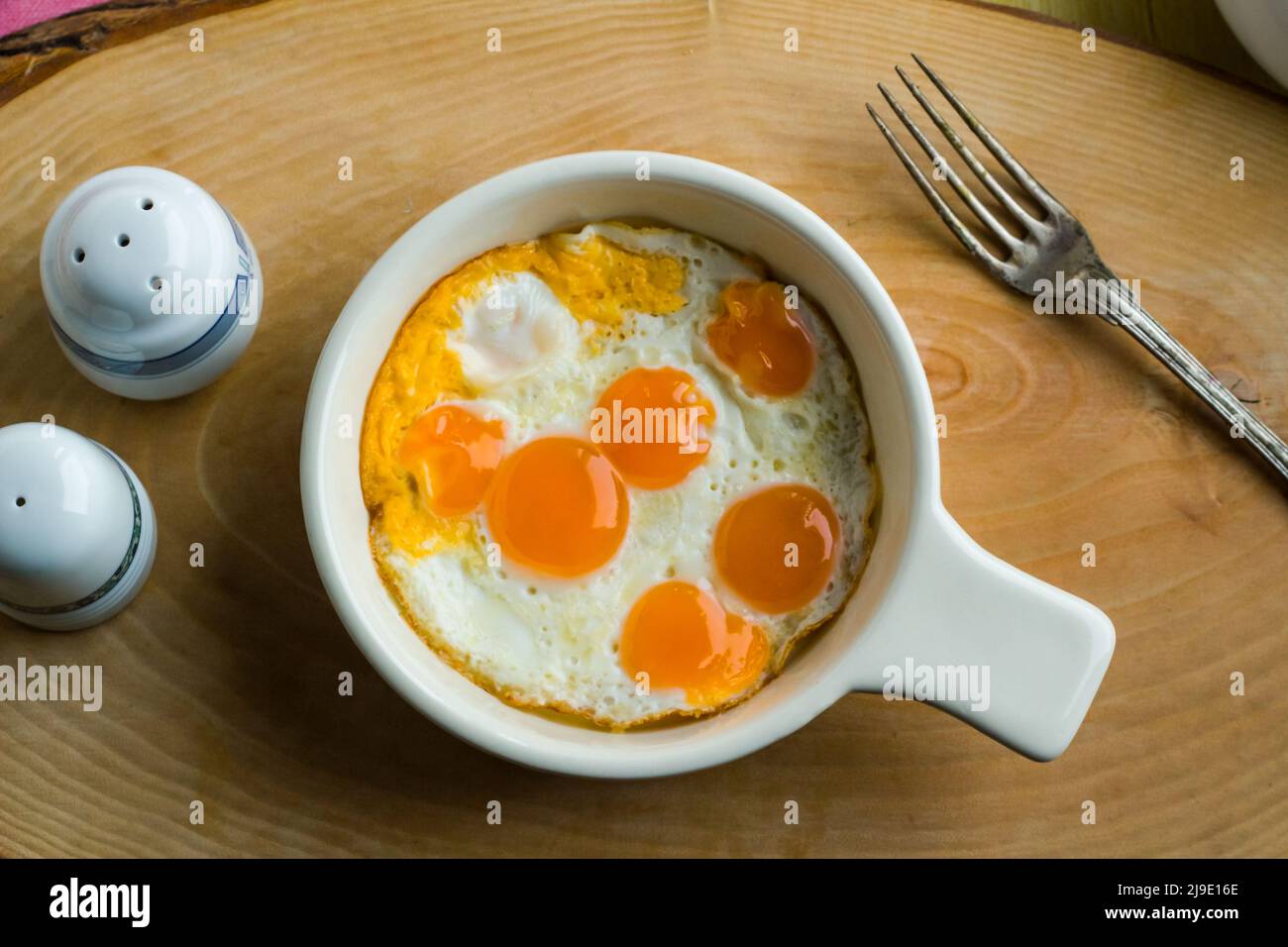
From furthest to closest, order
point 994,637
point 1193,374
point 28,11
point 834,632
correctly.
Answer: point 28,11
point 1193,374
point 834,632
point 994,637

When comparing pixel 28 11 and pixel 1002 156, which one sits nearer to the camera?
pixel 1002 156

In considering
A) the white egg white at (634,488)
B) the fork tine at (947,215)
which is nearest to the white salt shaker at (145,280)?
the white egg white at (634,488)

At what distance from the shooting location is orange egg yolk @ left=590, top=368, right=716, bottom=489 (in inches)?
74.2

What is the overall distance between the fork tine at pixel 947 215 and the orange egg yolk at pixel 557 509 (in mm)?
768

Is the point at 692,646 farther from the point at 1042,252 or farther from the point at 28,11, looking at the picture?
the point at 28,11

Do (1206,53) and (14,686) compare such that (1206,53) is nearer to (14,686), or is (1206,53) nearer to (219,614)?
(219,614)

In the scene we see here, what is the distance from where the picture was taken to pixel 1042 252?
2.03 metres

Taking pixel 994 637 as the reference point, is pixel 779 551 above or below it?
above

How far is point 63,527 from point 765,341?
1.15m

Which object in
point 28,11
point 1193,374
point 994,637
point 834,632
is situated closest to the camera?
point 994,637

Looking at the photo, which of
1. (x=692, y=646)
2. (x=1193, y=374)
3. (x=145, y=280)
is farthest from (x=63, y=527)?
(x=1193, y=374)

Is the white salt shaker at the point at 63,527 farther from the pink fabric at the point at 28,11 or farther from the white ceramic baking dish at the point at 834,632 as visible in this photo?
the pink fabric at the point at 28,11

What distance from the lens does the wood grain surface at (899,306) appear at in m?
1.94

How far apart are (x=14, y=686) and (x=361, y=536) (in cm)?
69
